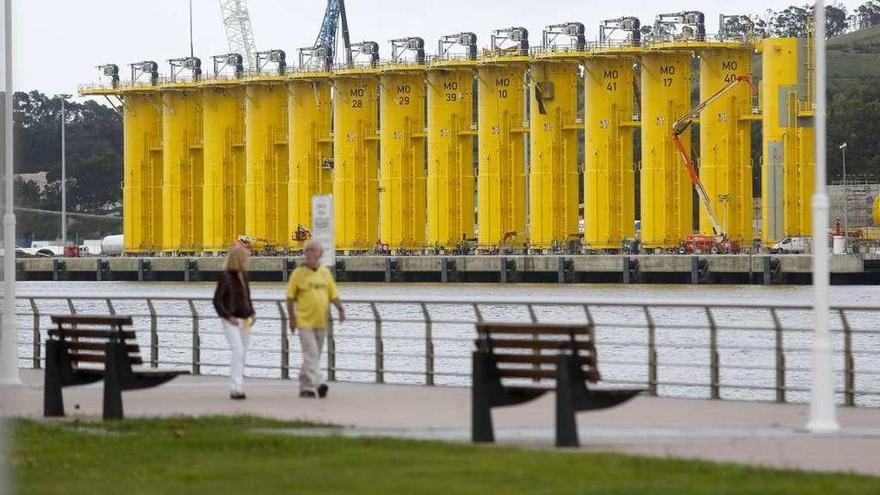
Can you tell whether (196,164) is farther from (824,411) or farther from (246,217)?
(824,411)

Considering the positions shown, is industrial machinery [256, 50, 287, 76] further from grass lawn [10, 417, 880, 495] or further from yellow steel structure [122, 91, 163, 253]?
grass lawn [10, 417, 880, 495]

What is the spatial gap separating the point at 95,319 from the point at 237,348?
79.3 inches

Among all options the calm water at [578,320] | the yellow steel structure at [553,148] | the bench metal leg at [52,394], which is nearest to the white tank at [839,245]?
the calm water at [578,320]

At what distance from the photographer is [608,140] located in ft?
372

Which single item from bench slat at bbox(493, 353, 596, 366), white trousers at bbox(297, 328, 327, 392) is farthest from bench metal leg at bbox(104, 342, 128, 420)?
bench slat at bbox(493, 353, 596, 366)

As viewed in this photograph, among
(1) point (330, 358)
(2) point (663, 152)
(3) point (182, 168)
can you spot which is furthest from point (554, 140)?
(1) point (330, 358)

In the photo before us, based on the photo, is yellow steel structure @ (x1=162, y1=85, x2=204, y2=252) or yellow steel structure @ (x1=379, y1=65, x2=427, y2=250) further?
yellow steel structure @ (x1=162, y1=85, x2=204, y2=252)

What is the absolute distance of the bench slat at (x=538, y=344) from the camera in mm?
19406

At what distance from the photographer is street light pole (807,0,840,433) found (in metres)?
20.7

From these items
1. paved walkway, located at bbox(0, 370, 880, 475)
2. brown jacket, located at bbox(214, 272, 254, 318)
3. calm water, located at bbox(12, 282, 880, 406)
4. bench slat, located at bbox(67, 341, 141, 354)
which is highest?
brown jacket, located at bbox(214, 272, 254, 318)

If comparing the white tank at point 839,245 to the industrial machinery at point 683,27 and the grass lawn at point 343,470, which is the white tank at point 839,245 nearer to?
the industrial machinery at point 683,27

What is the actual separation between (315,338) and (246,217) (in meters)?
109

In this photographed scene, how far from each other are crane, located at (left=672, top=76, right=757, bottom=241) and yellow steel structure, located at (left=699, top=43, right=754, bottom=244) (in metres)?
0.29

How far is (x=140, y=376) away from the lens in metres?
23.3
